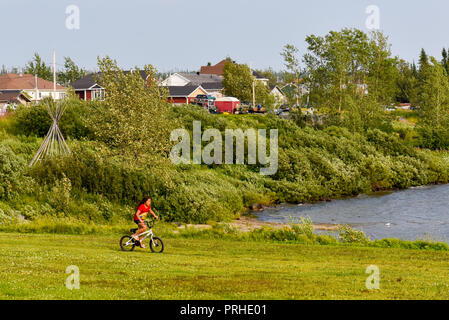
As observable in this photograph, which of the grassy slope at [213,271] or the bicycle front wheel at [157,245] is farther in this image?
the bicycle front wheel at [157,245]

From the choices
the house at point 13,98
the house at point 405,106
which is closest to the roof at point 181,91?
the house at point 13,98

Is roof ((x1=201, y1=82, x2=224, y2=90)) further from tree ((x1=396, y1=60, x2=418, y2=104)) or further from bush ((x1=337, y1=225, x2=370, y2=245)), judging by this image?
bush ((x1=337, y1=225, x2=370, y2=245))

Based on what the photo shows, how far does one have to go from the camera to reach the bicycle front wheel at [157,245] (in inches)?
864

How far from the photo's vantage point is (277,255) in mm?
23062

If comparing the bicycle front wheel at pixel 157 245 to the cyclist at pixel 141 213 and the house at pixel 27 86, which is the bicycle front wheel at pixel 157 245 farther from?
the house at pixel 27 86

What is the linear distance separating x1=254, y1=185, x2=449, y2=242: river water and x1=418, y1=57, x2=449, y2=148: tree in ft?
73.1

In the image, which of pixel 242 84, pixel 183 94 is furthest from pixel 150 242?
pixel 242 84

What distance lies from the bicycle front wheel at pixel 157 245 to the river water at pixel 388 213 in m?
16.7

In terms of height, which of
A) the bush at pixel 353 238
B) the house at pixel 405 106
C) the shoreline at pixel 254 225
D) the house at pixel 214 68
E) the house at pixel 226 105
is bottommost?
the shoreline at pixel 254 225

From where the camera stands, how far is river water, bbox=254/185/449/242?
1445 inches

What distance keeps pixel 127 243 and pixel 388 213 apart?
92.8 ft

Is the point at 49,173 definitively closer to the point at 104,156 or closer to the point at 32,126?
the point at 104,156

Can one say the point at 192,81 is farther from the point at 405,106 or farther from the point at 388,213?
the point at 388,213

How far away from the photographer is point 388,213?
4494 cm
